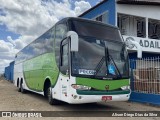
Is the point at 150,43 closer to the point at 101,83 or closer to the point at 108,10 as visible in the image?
the point at 108,10

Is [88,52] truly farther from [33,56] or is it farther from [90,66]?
[33,56]

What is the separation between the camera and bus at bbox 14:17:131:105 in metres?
9.32

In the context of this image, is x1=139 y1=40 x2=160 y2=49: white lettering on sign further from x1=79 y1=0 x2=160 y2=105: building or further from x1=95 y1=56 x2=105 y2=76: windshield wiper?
x1=95 y1=56 x2=105 y2=76: windshield wiper

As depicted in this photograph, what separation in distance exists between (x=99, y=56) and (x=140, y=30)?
56.7ft

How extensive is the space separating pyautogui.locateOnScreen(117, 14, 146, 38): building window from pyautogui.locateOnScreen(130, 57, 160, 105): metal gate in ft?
38.3

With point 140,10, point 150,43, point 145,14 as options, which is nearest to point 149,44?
point 150,43

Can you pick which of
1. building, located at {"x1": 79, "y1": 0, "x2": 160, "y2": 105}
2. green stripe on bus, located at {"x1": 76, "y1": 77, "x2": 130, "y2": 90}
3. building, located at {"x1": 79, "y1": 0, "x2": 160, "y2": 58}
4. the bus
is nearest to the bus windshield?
→ the bus

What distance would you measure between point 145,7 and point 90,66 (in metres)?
15.7

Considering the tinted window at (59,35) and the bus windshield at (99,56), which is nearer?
the bus windshield at (99,56)

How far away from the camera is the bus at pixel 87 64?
932cm

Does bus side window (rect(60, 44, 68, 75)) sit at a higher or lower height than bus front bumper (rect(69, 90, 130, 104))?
higher

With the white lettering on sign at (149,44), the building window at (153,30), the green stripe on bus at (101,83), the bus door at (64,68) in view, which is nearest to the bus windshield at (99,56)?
the green stripe on bus at (101,83)

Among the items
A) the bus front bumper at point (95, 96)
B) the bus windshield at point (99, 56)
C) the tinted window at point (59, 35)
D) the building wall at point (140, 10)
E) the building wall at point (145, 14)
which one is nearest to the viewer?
the bus front bumper at point (95, 96)

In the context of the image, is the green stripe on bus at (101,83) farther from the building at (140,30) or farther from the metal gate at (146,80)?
the building at (140,30)
